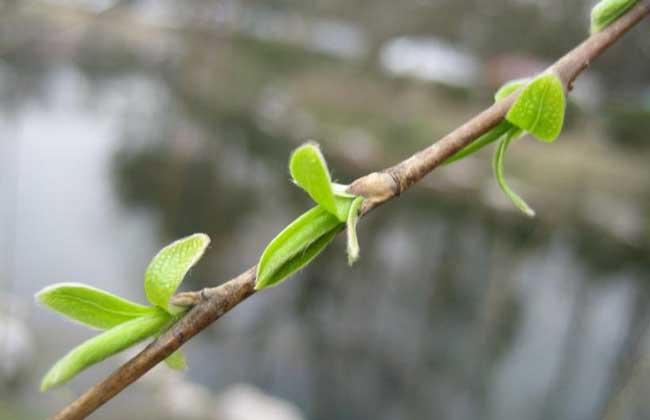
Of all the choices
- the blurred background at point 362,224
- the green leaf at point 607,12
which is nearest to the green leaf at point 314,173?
the green leaf at point 607,12

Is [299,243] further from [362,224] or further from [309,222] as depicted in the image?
[362,224]

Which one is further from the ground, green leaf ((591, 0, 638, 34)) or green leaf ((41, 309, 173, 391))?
green leaf ((591, 0, 638, 34))

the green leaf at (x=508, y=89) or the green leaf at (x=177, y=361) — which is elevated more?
the green leaf at (x=508, y=89)

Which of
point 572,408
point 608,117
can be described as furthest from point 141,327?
point 608,117

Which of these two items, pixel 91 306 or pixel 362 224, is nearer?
pixel 91 306

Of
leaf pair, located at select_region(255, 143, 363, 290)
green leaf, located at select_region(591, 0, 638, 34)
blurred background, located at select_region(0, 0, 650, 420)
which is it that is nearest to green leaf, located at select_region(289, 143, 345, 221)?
leaf pair, located at select_region(255, 143, 363, 290)

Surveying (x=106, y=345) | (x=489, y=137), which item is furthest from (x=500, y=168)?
(x=106, y=345)

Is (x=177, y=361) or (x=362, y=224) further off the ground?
(x=177, y=361)

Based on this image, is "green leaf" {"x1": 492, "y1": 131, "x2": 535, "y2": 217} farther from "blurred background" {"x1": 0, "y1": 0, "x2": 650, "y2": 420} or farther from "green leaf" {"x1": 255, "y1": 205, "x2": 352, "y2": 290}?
"blurred background" {"x1": 0, "y1": 0, "x2": 650, "y2": 420}

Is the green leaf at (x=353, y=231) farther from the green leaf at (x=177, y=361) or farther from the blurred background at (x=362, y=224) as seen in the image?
the blurred background at (x=362, y=224)
